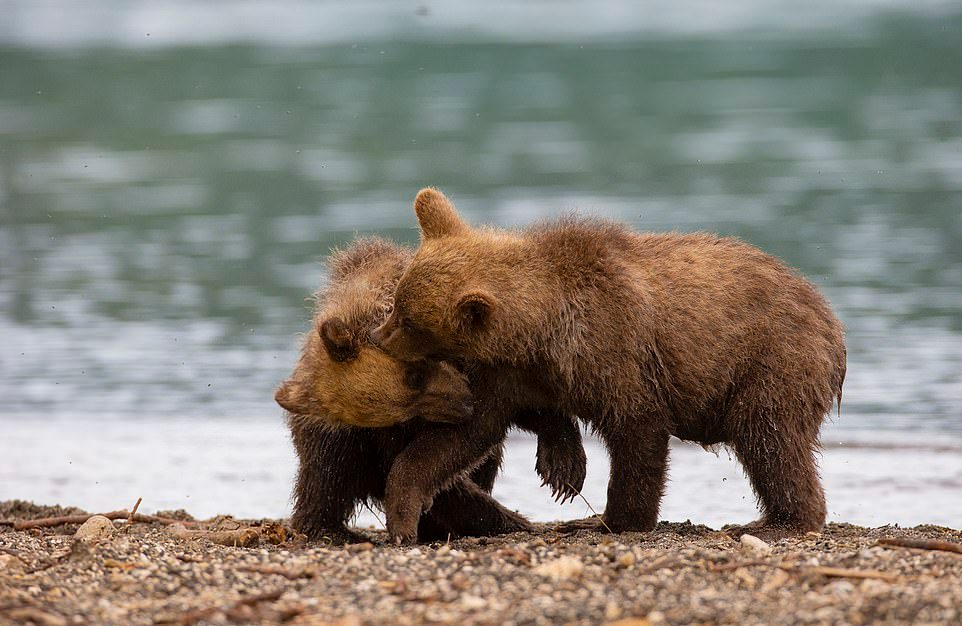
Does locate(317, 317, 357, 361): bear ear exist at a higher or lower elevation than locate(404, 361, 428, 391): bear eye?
higher

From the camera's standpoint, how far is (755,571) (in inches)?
246

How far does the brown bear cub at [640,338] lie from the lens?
7613 mm

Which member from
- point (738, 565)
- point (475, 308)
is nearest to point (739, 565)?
point (738, 565)

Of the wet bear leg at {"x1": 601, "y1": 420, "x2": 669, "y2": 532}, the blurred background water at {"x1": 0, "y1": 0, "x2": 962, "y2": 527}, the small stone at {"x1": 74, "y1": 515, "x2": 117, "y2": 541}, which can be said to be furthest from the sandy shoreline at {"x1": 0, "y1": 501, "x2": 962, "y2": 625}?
the blurred background water at {"x1": 0, "y1": 0, "x2": 962, "y2": 527}

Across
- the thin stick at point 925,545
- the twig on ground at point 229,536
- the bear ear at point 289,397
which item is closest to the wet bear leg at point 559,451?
the bear ear at point 289,397

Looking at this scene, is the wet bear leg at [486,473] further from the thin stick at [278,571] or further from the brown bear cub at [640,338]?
the thin stick at [278,571]

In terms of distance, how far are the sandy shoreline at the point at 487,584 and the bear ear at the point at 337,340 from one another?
0.99m

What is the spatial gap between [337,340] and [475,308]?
27.7 inches

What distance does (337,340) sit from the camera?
7539 millimetres

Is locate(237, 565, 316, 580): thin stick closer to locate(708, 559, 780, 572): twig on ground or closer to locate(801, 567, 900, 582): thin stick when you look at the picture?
locate(708, 559, 780, 572): twig on ground

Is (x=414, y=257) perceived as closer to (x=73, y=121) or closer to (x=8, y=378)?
(x=8, y=378)

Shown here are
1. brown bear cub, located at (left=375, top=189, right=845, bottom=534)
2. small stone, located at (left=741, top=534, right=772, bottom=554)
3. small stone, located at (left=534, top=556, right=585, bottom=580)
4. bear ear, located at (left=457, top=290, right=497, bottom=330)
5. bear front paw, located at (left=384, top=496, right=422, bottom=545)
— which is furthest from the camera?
bear front paw, located at (left=384, top=496, right=422, bottom=545)

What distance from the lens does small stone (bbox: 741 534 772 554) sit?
695cm

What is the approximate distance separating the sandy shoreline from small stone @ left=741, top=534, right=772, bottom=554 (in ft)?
0.10
